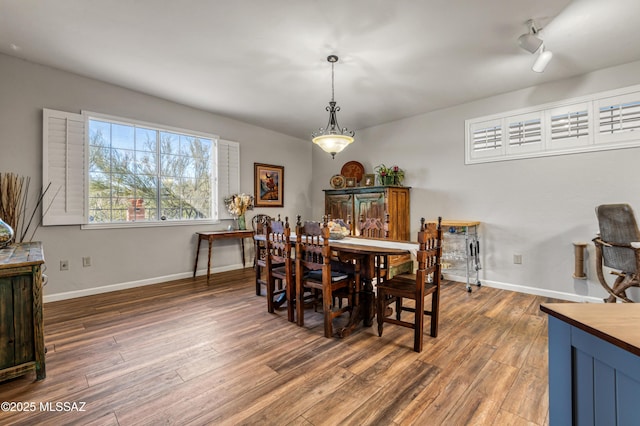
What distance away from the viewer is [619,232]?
8.63 feet

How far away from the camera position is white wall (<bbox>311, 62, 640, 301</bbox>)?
10.6 feet

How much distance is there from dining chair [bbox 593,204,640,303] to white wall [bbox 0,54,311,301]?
15.7ft

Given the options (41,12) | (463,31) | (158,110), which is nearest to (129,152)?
(158,110)

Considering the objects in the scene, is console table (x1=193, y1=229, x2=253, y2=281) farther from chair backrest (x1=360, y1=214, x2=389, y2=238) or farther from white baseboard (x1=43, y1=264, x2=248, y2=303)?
chair backrest (x1=360, y1=214, x2=389, y2=238)

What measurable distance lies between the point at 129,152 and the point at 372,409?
4250 millimetres

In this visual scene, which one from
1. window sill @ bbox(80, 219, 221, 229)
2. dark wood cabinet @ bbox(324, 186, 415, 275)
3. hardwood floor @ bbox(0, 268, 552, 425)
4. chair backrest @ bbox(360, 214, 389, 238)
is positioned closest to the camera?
hardwood floor @ bbox(0, 268, 552, 425)

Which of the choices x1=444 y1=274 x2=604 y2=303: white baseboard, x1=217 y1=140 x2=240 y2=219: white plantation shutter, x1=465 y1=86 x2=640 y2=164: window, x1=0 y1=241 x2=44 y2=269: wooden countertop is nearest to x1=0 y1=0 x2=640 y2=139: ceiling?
x1=465 y1=86 x2=640 y2=164: window

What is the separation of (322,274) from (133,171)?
323 centimetres

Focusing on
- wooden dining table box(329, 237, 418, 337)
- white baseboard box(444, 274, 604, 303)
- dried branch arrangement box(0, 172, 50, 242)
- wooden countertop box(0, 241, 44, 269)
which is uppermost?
dried branch arrangement box(0, 172, 50, 242)

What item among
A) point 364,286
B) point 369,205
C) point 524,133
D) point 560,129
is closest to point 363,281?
point 364,286

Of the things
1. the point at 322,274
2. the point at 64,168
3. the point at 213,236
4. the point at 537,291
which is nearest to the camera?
the point at 322,274

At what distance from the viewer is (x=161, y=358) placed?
213cm

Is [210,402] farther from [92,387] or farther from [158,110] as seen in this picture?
[158,110]

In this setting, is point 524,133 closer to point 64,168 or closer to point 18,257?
point 18,257
